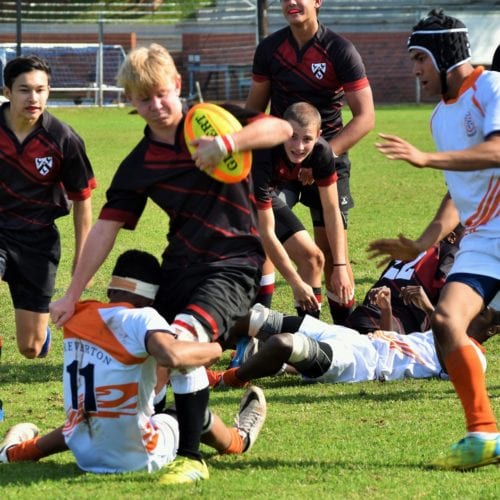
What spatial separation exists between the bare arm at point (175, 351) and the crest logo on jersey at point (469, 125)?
160 centimetres

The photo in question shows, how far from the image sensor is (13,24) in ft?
133

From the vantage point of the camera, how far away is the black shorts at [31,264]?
7.07 meters

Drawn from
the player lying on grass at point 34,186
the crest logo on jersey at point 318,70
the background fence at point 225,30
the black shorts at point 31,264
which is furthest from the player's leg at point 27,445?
the background fence at point 225,30

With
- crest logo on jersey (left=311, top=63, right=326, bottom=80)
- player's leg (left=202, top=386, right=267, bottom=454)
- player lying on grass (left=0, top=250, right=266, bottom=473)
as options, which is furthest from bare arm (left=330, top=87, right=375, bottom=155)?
player lying on grass (left=0, top=250, right=266, bottom=473)

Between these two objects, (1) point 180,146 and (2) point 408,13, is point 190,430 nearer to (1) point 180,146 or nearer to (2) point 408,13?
(1) point 180,146

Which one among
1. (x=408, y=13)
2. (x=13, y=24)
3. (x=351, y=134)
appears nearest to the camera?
(x=351, y=134)

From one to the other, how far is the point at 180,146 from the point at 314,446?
1537mm

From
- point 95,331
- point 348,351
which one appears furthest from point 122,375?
point 348,351

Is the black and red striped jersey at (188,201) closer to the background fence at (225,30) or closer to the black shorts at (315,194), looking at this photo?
the black shorts at (315,194)

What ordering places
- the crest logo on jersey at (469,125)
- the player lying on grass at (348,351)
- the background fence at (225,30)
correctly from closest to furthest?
the crest logo on jersey at (469,125) < the player lying on grass at (348,351) < the background fence at (225,30)

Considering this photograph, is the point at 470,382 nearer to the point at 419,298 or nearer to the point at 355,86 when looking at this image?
the point at 419,298

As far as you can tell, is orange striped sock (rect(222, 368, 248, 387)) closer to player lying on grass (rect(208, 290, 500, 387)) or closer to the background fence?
player lying on grass (rect(208, 290, 500, 387))

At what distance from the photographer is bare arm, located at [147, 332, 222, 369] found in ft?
14.9

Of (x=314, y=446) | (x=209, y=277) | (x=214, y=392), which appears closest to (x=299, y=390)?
(x=214, y=392)
